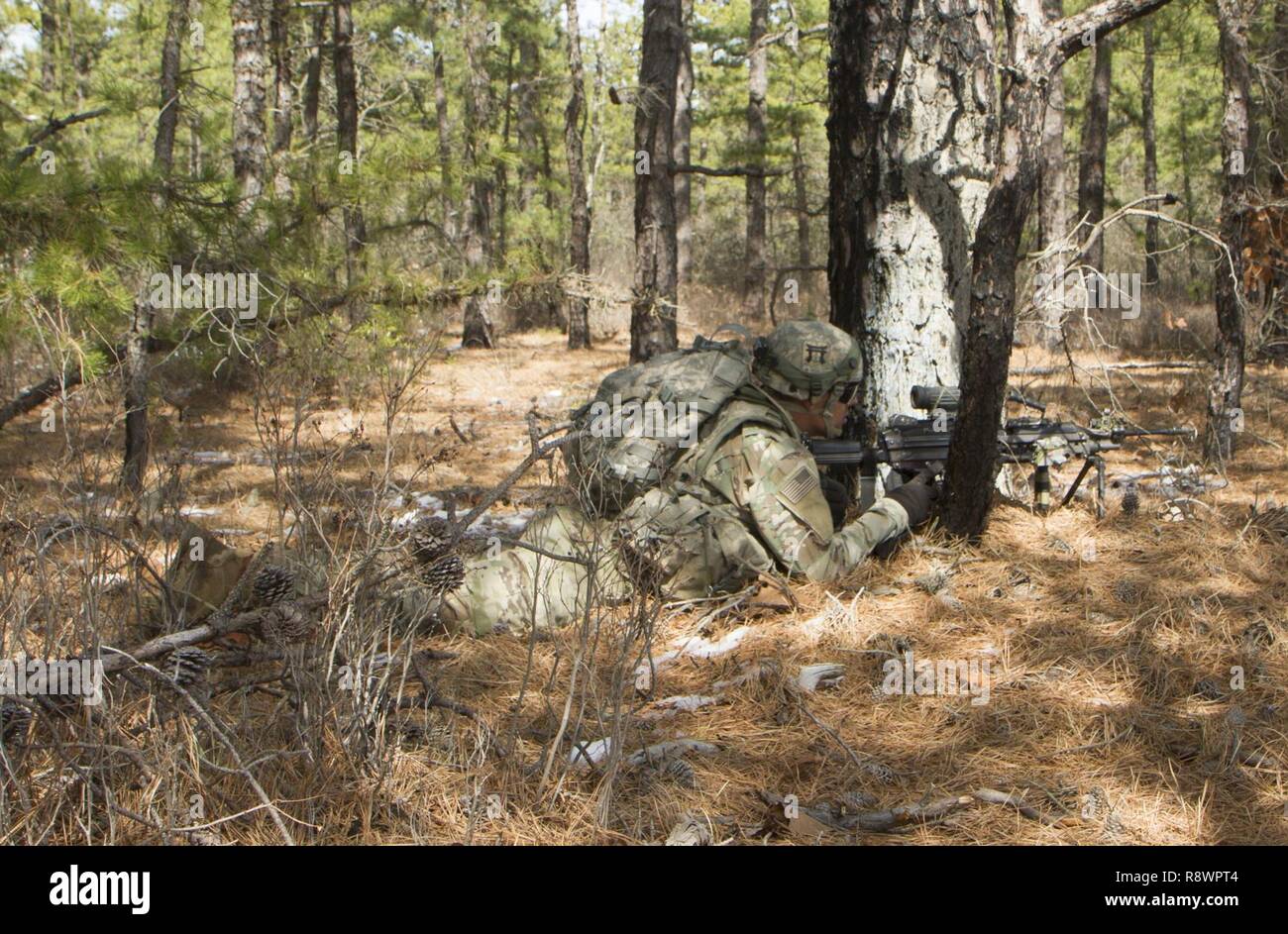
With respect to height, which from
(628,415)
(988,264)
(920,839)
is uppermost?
(988,264)

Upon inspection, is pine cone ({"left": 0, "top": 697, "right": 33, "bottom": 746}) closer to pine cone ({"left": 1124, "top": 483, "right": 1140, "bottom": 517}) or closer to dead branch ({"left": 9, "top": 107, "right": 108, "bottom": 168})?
dead branch ({"left": 9, "top": 107, "right": 108, "bottom": 168})

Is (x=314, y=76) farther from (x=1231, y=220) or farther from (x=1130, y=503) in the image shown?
(x=1130, y=503)

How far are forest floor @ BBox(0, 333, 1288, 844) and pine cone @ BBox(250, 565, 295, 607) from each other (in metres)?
0.33

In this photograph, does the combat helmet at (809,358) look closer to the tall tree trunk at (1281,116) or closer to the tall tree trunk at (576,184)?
the tall tree trunk at (1281,116)

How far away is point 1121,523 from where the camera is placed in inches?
187

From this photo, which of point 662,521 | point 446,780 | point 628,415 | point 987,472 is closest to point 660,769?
point 446,780

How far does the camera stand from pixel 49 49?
32.6 ft

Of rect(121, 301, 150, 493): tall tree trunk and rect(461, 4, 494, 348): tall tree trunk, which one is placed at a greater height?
rect(461, 4, 494, 348): tall tree trunk

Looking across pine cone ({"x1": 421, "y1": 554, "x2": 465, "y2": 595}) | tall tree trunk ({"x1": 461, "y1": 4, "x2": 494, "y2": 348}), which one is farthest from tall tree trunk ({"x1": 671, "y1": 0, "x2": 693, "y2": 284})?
pine cone ({"x1": 421, "y1": 554, "x2": 465, "y2": 595})

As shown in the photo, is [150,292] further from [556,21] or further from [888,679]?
[556,21]

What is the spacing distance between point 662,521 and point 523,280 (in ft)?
7.21

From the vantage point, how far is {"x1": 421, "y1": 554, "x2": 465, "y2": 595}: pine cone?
3040mm

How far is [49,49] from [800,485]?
9.52 meters

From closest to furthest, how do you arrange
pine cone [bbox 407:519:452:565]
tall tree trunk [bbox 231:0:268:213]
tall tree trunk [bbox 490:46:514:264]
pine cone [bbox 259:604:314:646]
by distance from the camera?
pine cone [bbox 259:604:314:646] < pine cone [bbox 407:519:452:565] < tall tree trunk [bbox 231:0:268:213] < tall tree trunk [bbox 490:46:514:264]
